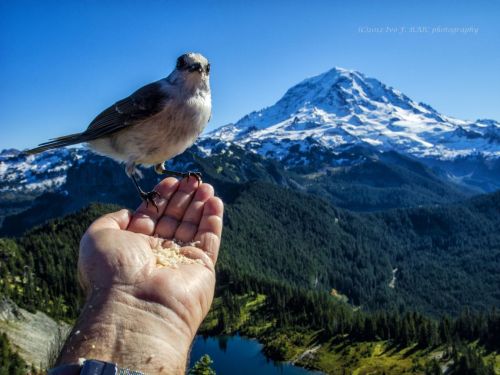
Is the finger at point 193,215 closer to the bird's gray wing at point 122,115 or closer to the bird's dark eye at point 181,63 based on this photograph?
the bird's gray wing at point 122,115

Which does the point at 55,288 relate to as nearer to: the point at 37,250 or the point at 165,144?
the point at 37,250

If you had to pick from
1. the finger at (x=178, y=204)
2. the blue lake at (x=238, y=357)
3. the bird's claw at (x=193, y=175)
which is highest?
the bird's claw at (x=193, y=175)

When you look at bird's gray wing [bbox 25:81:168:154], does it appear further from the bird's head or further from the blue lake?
the blue lake

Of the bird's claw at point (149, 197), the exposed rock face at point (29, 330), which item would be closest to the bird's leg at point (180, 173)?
the bird's claw at point (149, 197)

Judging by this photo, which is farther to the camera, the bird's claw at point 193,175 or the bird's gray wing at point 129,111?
the bird's claw at point 193,175

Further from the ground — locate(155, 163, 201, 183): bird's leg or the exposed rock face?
locate(155, 163, 201, 183): bird's leg

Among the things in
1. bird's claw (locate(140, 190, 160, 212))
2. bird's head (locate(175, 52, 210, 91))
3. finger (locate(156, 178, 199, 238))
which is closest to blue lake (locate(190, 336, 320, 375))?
finger (locate(156, 178, 199, 238))

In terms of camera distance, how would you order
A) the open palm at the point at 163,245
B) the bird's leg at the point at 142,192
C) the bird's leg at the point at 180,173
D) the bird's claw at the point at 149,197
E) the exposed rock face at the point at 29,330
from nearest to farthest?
the open palm at the point at 163,245, the bird's leg at the point at 142,192, the bird's claw at the point at 149,197, the bird's leg at the point at 180,173, the exposed rock face at the point at 29,330

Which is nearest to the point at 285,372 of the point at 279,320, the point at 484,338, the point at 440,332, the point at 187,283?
the point at 279,320

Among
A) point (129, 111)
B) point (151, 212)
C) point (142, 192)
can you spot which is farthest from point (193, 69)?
point (151, 212)
